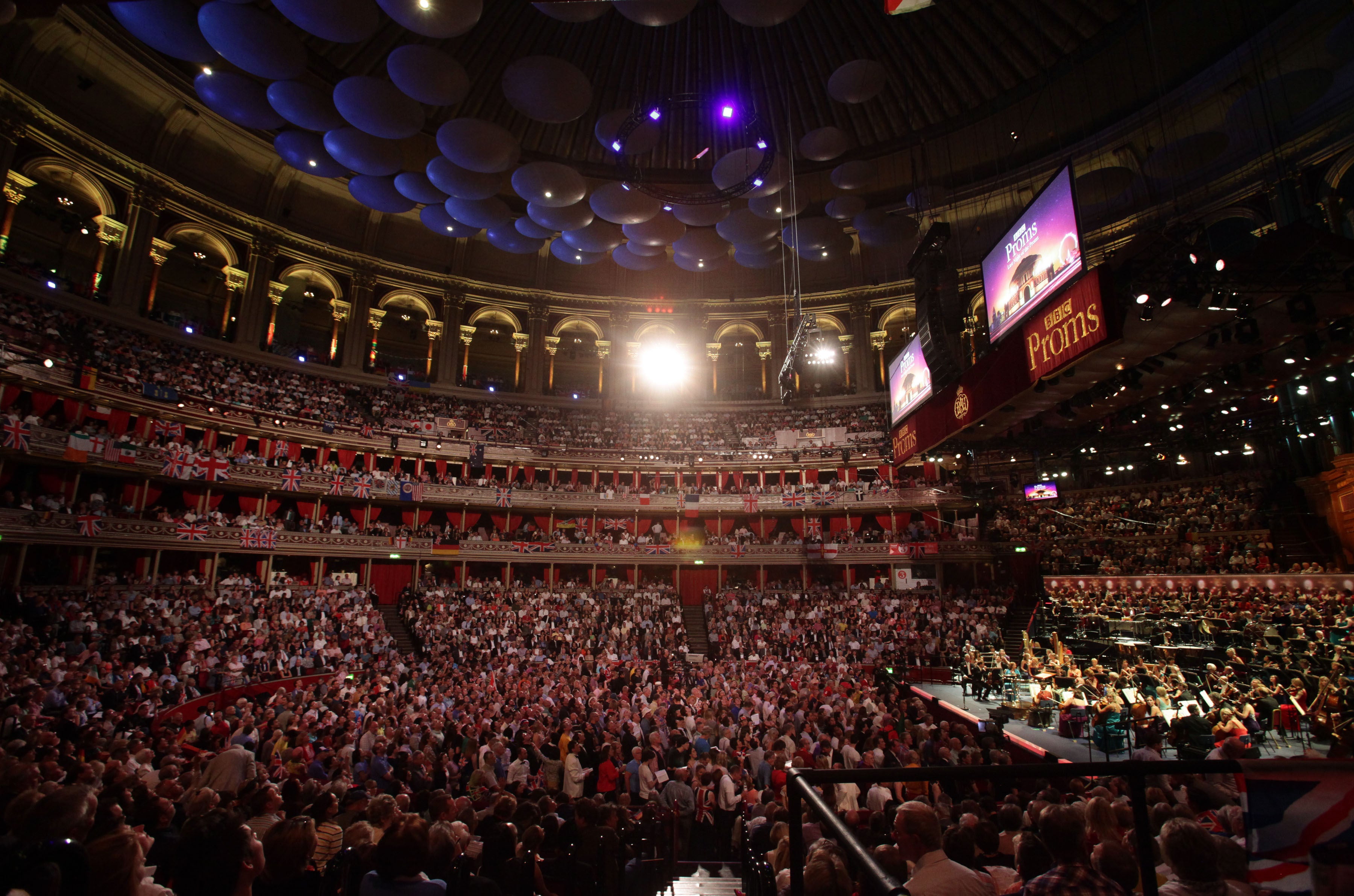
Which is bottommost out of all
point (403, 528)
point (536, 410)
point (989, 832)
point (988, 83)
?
point (989, 832)

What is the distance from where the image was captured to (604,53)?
2219 cm

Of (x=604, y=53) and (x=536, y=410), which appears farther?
(x=536, y=410)

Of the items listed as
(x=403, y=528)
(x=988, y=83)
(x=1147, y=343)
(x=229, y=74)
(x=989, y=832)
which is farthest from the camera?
(x=403, y=528)

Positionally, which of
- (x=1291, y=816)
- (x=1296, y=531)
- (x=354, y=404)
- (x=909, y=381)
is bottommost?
(x=1291, y=816)

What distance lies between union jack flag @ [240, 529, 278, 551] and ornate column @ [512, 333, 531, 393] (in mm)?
14461

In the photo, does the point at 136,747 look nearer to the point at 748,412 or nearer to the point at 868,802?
the point at 868,802

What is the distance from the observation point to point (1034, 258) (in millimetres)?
10664

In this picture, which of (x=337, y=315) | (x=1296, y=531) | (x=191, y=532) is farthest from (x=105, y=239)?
(x=1296, y=531)

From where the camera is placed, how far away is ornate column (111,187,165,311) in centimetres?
2531

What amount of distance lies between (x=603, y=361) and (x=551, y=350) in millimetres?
2969

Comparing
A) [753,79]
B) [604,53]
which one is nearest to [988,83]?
[753,79]

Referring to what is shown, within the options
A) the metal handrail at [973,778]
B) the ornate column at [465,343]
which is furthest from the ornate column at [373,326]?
the metal handrail at [973,778]

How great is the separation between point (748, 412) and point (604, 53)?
63.8 ft

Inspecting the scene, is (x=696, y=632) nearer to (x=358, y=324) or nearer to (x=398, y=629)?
(x=398, y=629)
